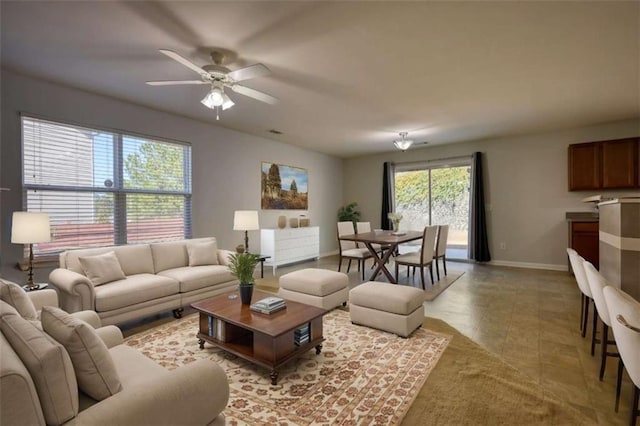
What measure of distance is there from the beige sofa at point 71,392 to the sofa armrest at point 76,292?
165 centimetres

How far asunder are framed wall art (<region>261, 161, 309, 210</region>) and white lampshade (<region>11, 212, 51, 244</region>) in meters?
3.62

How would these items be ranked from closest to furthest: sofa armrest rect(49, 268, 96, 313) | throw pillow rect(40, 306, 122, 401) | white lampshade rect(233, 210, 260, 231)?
throw pillow rect(40, 306, 122, 401) → sofa armrest rect(49, 268, 96, 313) → white lampshade rect(233, 210, 260, 231)

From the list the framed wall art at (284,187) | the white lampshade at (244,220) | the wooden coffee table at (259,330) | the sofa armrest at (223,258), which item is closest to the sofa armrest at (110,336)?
the wooden coffee table at (259,330)

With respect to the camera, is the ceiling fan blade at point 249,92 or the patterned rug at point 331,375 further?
the ceiling fan blade at point 249,92

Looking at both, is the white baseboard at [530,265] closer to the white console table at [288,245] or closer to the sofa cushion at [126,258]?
the white console table at [288,245]

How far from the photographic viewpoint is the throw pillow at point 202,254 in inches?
158

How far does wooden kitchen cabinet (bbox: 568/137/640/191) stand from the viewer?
16.3 ft

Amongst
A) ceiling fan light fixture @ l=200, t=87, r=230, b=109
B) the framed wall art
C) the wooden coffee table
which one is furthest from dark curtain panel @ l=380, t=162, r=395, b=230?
ceiling fan light fixture @ l=200, t=87, r=230, b=109

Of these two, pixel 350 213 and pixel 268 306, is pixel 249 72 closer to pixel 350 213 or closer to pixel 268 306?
pixel 268 306

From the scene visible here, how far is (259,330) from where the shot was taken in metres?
2.16

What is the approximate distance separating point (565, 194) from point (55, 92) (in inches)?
321

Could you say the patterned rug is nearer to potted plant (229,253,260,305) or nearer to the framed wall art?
potted plant (229,253,260,305)

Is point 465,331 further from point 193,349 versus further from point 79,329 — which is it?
point 79,329

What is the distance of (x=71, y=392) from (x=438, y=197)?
7124mm
